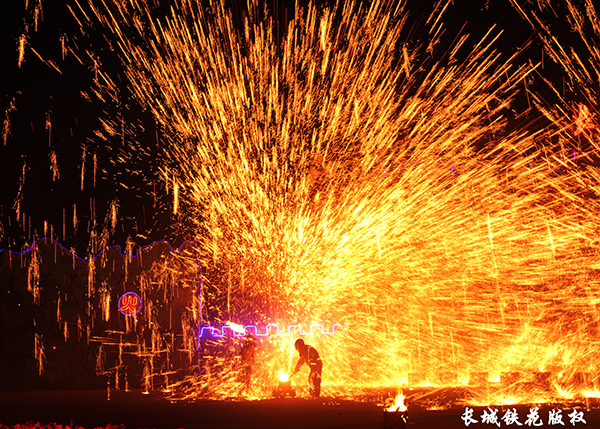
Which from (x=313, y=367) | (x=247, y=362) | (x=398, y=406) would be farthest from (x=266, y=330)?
(x=398, y=406)

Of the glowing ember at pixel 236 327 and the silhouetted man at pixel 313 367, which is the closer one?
the silhouetted man at pixel 313 367

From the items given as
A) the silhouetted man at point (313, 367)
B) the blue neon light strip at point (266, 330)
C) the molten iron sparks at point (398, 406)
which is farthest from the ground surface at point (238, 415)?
the blue neon light strip at point (266, 330)

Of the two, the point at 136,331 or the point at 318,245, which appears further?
the point at 136,331

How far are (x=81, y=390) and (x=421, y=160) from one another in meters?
10.9

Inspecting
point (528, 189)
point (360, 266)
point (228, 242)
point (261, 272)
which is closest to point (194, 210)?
point (228, 242)

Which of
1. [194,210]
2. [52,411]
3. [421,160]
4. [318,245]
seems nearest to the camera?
[52,411]

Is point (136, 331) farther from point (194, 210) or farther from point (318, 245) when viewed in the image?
point (318, 245)

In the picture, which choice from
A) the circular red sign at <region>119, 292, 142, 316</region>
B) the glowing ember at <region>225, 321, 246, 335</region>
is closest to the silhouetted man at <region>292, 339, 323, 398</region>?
the glowing ember at <region>225, 321, 246, 335</region>

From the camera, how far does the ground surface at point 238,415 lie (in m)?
8.36

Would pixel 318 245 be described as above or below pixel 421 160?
below

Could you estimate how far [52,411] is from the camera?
33.9 ft

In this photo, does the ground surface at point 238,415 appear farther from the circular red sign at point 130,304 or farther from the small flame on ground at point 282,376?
the circular red sign at point 130,304

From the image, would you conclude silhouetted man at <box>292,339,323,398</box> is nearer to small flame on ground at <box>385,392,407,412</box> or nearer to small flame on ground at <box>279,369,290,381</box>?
small flame on ground at <box>279,369,290,381</box>

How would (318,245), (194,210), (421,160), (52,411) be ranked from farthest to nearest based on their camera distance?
(194,210), (318,245), (421,160), (52,411)
